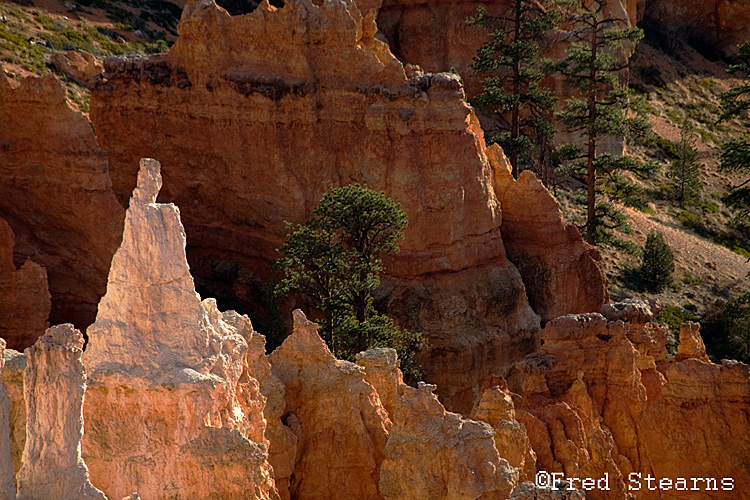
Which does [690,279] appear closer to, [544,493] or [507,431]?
[507,431]

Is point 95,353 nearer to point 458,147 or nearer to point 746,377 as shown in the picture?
point 746,377

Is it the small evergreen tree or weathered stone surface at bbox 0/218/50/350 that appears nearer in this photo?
weathered stone surface at bbox 0/218/50/350

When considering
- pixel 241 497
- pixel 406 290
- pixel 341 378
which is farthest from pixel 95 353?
pixel 406 290

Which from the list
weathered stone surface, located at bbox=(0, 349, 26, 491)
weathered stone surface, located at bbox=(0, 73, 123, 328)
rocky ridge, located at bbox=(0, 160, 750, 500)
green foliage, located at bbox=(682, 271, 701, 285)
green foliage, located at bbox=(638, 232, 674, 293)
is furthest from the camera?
green foliage, located at bbox=(682, 271, 701, 285)

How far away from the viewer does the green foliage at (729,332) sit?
107 feet

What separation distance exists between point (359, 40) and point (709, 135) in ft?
→ 119

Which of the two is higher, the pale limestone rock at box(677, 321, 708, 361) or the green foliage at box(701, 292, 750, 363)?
the green foliage at box(701, 292, 750, 363)

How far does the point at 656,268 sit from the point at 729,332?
5.57 metres

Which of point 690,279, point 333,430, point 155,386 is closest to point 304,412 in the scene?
point 333,430

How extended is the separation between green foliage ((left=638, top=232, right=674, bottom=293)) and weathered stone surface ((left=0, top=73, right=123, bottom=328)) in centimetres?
2172

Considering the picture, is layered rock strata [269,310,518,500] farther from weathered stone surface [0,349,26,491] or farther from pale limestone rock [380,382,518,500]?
weathered stone surface [0,349,26,491]

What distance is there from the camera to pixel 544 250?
28.7 metres

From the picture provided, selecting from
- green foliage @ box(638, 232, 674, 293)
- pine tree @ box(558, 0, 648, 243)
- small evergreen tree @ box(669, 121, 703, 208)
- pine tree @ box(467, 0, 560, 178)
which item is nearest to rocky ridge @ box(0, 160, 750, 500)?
pine tree @ box(558, 0, 648, 243)

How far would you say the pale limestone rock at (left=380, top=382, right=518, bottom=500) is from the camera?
12.8 metres
